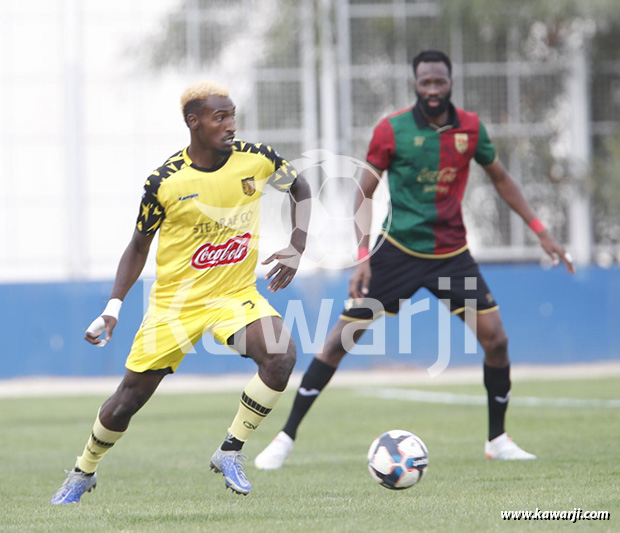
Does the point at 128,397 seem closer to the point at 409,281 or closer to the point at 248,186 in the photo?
the point at 248,186

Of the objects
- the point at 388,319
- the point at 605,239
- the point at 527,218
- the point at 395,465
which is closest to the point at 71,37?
the point at 388,319

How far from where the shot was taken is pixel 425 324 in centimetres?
1852

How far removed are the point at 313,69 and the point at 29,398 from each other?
8.43 metres

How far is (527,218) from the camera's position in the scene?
26.2 feet

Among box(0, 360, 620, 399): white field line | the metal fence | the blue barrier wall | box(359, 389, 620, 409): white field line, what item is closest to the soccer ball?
box(359, 389, 620, 409): white field line

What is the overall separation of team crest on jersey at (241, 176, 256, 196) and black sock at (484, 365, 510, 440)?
235 centimetres

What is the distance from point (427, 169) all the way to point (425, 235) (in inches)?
18.1

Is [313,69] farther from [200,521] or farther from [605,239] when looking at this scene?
[200,521]

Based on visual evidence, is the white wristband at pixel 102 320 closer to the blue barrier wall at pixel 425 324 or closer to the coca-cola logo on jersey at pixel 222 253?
the coca-cola logo on jersey at pixel 222 253

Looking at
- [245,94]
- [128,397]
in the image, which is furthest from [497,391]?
[245,94]

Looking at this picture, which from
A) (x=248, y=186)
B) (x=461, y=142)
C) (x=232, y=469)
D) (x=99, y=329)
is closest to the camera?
(x=99, y=329)

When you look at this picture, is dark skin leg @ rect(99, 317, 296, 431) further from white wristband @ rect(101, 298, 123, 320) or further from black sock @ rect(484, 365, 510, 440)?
black sock @ rect(484, 365, 510, 440)

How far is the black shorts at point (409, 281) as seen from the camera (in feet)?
25.2

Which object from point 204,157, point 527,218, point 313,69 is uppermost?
point 313,69
